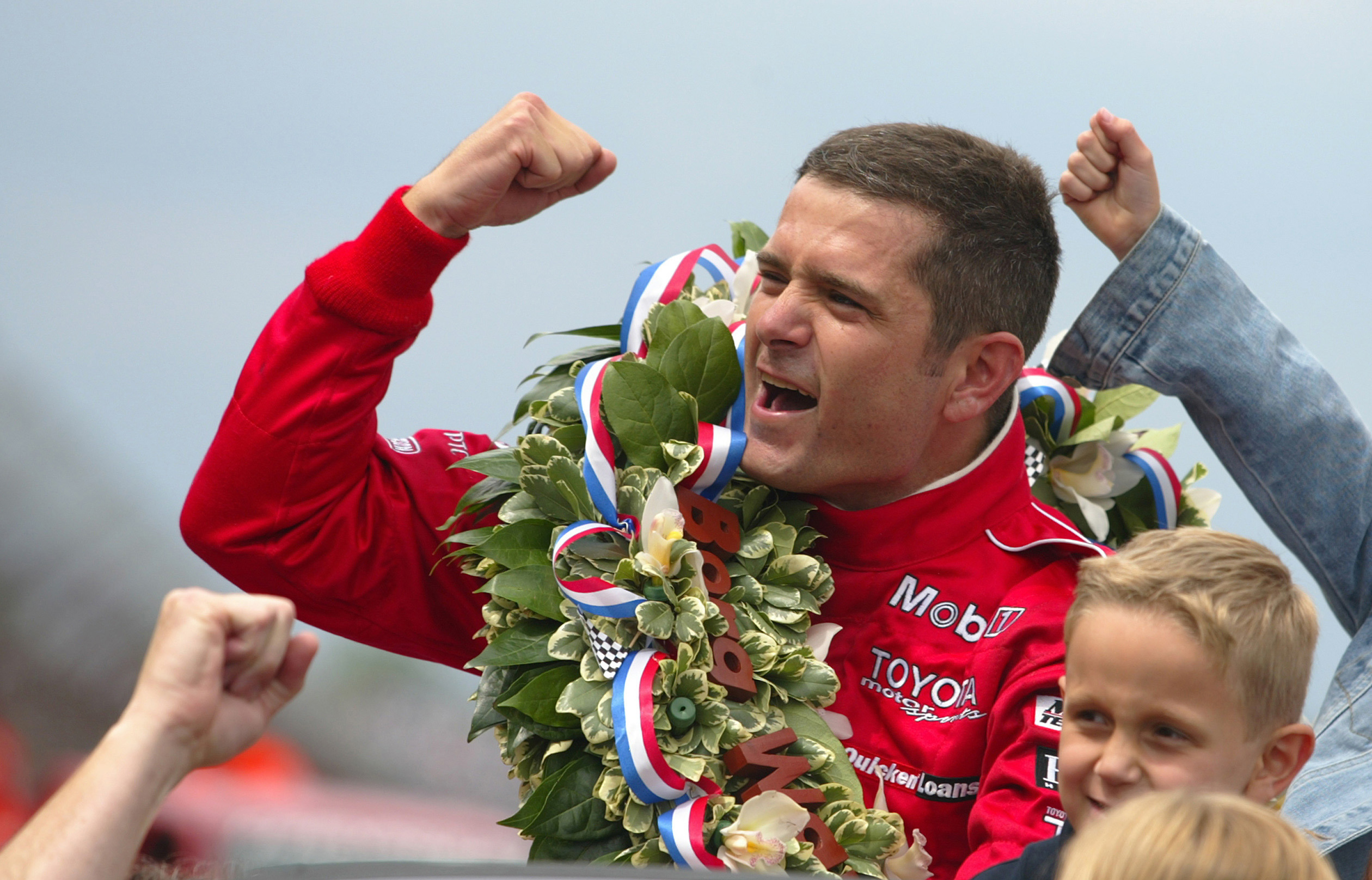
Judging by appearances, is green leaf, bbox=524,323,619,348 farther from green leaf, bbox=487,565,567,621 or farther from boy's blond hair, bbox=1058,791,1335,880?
boy's blond hair, bbox=1058,791,1335,880

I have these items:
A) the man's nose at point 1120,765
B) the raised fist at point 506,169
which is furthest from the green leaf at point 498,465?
the man's nose at point 1120,765

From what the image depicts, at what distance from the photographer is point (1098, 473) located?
2127mm

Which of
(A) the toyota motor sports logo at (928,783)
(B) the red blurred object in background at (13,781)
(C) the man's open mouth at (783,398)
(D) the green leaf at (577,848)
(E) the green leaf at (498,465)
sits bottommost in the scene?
(B) the red blurred object in background at (13,781)

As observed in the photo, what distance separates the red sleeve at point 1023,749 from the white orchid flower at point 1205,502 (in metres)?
0.56

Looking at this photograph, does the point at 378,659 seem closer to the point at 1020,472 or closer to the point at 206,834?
the point at 206,834

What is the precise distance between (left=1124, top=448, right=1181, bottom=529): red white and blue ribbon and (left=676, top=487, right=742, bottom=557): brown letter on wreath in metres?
0.76

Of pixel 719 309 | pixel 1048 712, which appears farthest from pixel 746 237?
pixel 1048 712

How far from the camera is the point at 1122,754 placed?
119 cm

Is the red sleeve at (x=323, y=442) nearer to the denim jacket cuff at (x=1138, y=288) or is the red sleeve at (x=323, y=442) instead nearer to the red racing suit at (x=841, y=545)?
the red racing suit at (x=841, y=545)

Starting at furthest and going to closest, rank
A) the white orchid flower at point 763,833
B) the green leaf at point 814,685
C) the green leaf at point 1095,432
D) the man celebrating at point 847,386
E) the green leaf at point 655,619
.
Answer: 1. the green leaf at point 1095,432
2. the man celebrating at point 847,386
3. the green leaf at point 814,685
4. the green leaf at point 655,619
5. the white orchid flower at point 763,833

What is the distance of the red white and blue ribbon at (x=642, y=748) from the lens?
1.51m

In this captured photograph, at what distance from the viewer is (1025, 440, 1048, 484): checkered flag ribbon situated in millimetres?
2160

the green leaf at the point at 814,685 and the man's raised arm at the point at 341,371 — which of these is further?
the man's raised arm at the point at 341,371

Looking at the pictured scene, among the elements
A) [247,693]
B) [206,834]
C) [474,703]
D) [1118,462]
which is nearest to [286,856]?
[206,834]
